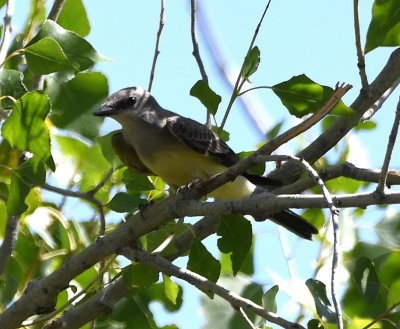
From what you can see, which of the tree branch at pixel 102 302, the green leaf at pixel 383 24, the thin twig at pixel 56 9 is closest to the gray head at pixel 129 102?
the thin twig at pixel 56 9

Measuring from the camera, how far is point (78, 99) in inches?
173

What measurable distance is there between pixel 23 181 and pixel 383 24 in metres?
1.58

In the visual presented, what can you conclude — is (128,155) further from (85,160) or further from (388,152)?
(388,152)

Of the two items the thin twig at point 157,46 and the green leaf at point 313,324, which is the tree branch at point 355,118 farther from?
the green leaf at point 313,324

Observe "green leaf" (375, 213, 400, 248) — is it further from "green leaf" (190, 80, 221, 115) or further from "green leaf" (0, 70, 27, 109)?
"green leaf" (0, 70, 27, 109)

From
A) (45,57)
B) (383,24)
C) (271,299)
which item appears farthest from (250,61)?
(271,299)

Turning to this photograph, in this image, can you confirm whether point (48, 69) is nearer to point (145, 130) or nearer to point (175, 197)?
point (175, 197)

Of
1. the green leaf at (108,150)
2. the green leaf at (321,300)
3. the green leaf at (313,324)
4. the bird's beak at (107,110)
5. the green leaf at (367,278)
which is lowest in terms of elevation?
the green leaf at (313,324)

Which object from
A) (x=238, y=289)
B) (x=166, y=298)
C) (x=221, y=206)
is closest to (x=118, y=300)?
(x=166, y=298)

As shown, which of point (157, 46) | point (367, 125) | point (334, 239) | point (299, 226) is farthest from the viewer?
point (299, 226)

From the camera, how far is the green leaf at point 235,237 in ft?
13.1

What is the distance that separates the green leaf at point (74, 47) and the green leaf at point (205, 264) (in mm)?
929

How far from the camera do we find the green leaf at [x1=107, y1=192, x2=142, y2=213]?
4.34 metres

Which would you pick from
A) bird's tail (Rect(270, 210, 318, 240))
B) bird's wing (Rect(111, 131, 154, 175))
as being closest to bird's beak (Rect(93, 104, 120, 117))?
bird's wing (Rect(111, 131, 154, 175))
